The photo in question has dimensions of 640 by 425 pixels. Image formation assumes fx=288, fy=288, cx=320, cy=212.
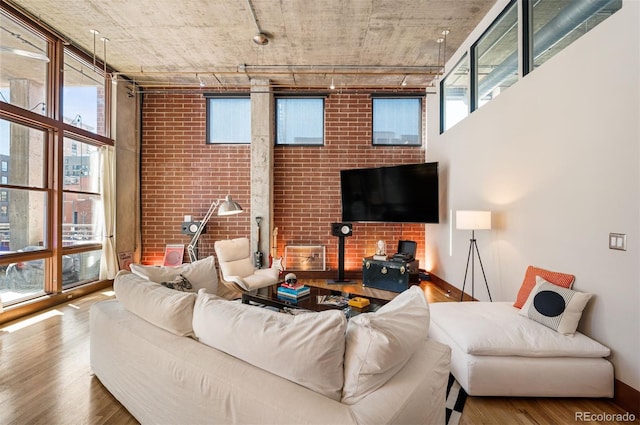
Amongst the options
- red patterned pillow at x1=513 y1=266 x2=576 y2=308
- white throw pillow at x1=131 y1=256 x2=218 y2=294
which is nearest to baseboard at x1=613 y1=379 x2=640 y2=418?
red patterned pillow at x1=513 y1=266 x2=576 y2=308

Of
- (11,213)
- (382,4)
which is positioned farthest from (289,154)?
(11,213)

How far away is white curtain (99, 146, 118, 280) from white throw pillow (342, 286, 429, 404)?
4779 mm

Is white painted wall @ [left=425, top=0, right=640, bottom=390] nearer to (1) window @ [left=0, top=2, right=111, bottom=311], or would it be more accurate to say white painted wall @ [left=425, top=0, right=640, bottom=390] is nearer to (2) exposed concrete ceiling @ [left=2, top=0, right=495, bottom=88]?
(2) exposed concrete ceiling @ [left=2, top=0, right=495, bottom=88]

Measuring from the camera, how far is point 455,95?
14.2 feet

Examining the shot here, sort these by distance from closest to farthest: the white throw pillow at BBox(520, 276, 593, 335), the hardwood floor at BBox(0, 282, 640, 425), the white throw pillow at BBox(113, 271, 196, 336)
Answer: the white throw pillow at BBox(113, 271, 196, 336) → the hardwood floor at BBox(0, 282, 640, 425) → the white throw pillow at BBox(520, 276, 593, 335)

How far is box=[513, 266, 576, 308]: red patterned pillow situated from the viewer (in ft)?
7.34

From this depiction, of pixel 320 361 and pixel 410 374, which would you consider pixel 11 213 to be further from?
pixel 410 374

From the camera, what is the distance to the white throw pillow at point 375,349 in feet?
3.50

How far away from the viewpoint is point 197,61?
4.39 meters

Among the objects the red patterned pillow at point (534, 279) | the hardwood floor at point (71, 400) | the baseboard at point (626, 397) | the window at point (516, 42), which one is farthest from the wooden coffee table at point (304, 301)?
the window at point (516, 42)

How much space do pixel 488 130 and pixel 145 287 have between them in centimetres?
370

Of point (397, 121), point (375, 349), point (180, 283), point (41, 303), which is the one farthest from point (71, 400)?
point (397, 121)

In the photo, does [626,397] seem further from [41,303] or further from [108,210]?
[108,210]

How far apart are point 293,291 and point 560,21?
11.2ft
